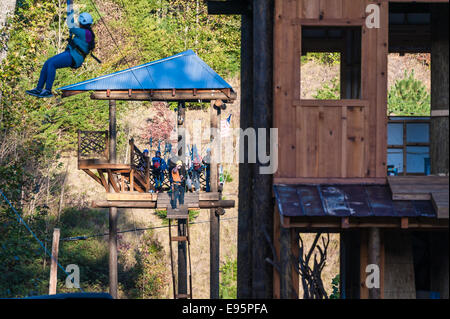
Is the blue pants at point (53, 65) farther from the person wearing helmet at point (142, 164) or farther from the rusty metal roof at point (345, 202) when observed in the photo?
the person wearing helmet at point (142, 164)

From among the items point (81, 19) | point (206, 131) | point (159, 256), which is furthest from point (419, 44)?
point (206, 131)

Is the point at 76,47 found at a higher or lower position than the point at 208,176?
higher

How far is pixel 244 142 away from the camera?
11898 millimetres

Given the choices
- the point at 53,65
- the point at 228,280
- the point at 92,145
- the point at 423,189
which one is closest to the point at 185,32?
the point at 228,280

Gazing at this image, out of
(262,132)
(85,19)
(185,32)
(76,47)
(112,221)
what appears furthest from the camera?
(185,32)

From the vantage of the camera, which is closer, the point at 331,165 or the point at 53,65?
the point at 331,165

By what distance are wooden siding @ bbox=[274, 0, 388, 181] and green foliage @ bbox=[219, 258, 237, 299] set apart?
65.8ft

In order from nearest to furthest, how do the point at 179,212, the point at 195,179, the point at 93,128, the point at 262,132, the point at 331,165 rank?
1. the point at 262,132
2. the point at 331,165
3. the point at 179,212
4. the point at 195,179
5. the point at 93,128

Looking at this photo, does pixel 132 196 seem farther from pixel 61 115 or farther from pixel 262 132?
pixel 61 115

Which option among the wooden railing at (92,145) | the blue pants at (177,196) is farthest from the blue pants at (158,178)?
the wooden railing at (92,145)

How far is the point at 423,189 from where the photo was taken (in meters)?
11.3

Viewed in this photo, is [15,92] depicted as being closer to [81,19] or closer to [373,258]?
[81,19]

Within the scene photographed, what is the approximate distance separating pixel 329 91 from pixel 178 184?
754 inches

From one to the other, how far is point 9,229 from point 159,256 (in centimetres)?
769
